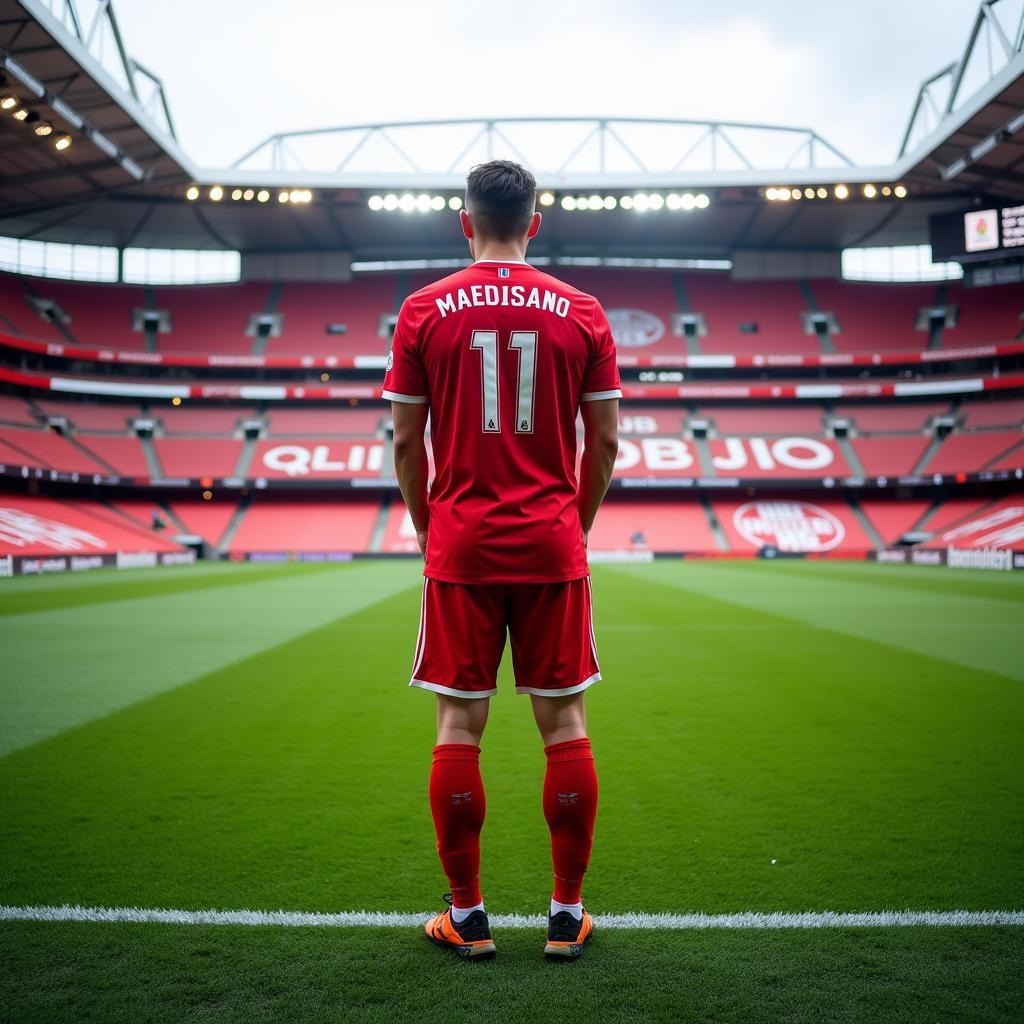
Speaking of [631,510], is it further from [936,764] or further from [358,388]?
[936,764]

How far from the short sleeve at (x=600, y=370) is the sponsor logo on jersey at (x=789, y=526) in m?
33.6

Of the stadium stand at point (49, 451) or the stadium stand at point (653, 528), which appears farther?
the stadium stand at point (653, 528)

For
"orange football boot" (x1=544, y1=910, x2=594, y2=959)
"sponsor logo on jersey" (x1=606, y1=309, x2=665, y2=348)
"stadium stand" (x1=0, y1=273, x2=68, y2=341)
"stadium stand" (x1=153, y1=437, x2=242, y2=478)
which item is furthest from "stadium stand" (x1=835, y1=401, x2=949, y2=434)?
"orange football boot" (x1=544, y1=910, x2=594, y2=959)

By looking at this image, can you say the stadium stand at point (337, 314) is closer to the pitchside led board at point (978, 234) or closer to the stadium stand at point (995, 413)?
the pitchside led board at point (978, 234)

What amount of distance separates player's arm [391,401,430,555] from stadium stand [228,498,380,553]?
33.1m

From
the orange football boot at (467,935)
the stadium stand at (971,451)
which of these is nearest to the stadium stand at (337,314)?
the stadium stand at (971,451)

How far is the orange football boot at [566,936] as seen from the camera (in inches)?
87.7

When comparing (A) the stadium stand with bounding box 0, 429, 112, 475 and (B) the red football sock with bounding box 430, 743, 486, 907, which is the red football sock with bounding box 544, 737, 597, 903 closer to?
(B) the red football sock with bounding box 430, 743, 486, 907

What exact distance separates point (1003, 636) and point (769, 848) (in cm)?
792

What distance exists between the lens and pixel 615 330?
42375 millimetres

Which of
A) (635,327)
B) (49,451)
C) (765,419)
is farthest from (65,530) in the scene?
(765,419)

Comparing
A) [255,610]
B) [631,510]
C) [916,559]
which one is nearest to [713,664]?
[255,610]

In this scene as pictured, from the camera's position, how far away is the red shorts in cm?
234

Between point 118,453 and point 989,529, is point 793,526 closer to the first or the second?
point 989,529
